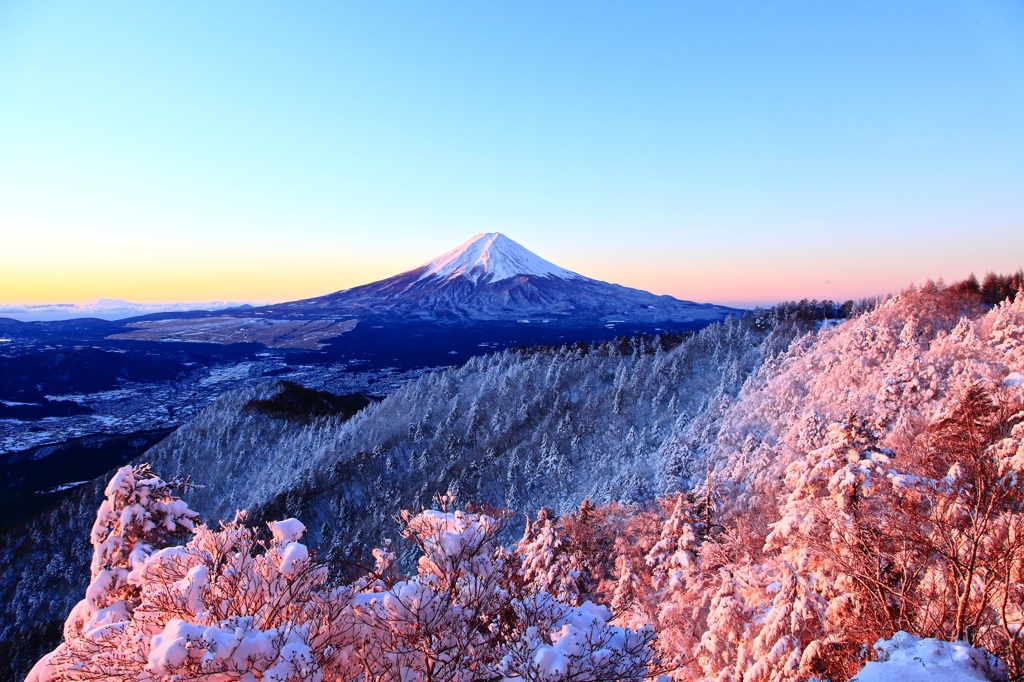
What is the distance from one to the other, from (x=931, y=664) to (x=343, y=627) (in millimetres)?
9197

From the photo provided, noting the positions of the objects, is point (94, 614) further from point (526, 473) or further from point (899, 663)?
point (526, 473)

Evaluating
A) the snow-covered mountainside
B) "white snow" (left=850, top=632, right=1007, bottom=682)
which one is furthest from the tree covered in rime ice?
the snow-covered mountainside

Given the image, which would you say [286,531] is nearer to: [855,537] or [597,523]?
[855,537]

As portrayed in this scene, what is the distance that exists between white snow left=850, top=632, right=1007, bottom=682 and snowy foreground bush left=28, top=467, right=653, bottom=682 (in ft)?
11.2

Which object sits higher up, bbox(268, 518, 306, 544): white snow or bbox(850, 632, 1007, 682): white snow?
bbox(268, 518, 306, 544): white snow

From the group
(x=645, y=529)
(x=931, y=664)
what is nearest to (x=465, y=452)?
(x=645, y=529)

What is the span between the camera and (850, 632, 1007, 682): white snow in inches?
274

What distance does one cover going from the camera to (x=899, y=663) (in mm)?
7207

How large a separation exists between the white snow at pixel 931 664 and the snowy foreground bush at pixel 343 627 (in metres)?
3.42

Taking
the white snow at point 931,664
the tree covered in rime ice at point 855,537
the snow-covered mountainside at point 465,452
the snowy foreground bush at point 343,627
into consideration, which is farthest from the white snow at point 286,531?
the snow-covered mountainside at point 465,452

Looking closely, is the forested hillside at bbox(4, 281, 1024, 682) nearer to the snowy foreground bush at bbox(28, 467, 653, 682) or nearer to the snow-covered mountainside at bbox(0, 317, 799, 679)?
the snowy foreground bush at bbox(28, 467, 653, 682)

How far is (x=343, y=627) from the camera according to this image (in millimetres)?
7316

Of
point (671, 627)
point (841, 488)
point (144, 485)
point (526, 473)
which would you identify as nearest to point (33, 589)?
point (526, 473)

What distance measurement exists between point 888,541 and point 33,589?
72095mm
